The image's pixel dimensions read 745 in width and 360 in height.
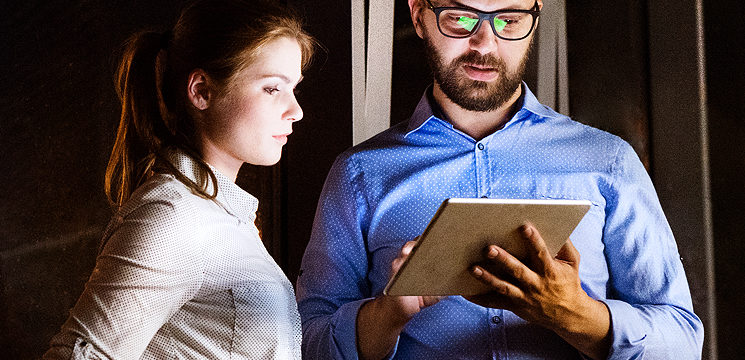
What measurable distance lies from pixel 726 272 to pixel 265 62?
131 cm

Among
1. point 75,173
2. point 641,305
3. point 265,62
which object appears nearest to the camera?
point 265,62

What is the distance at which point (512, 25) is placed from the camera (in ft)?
5.93

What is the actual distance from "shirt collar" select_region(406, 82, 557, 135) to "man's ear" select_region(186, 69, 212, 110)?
0.58m

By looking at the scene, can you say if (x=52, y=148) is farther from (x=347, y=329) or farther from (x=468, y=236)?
(x=468, y=236)

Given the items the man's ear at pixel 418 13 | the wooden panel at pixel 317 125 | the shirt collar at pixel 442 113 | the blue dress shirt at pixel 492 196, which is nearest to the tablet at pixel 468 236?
the blue dress shirt at pixel 492 196

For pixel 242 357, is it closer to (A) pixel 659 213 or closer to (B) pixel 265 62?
(B) pixel 265 62

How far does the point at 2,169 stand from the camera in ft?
12.5

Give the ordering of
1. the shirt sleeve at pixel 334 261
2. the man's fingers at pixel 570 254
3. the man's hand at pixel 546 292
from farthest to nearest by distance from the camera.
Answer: the shirt sleeve at pixel 334 261
the man's fingers at pixel 570 254
the man's hand at pixel 546 292

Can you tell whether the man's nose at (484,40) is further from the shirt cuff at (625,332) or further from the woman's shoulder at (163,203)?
the woman's shoulder at (163,203)

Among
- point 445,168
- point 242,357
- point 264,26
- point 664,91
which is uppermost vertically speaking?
point 264,26

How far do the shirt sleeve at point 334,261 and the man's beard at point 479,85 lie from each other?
320 mm

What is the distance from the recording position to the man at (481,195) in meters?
1.61

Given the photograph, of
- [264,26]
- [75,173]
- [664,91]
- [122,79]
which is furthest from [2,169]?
[664,91]

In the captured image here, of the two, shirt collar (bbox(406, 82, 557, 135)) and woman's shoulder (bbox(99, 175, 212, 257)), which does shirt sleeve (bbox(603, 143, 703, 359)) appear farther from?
woman's shoulder (bbox(99, 175, 212, 257))
